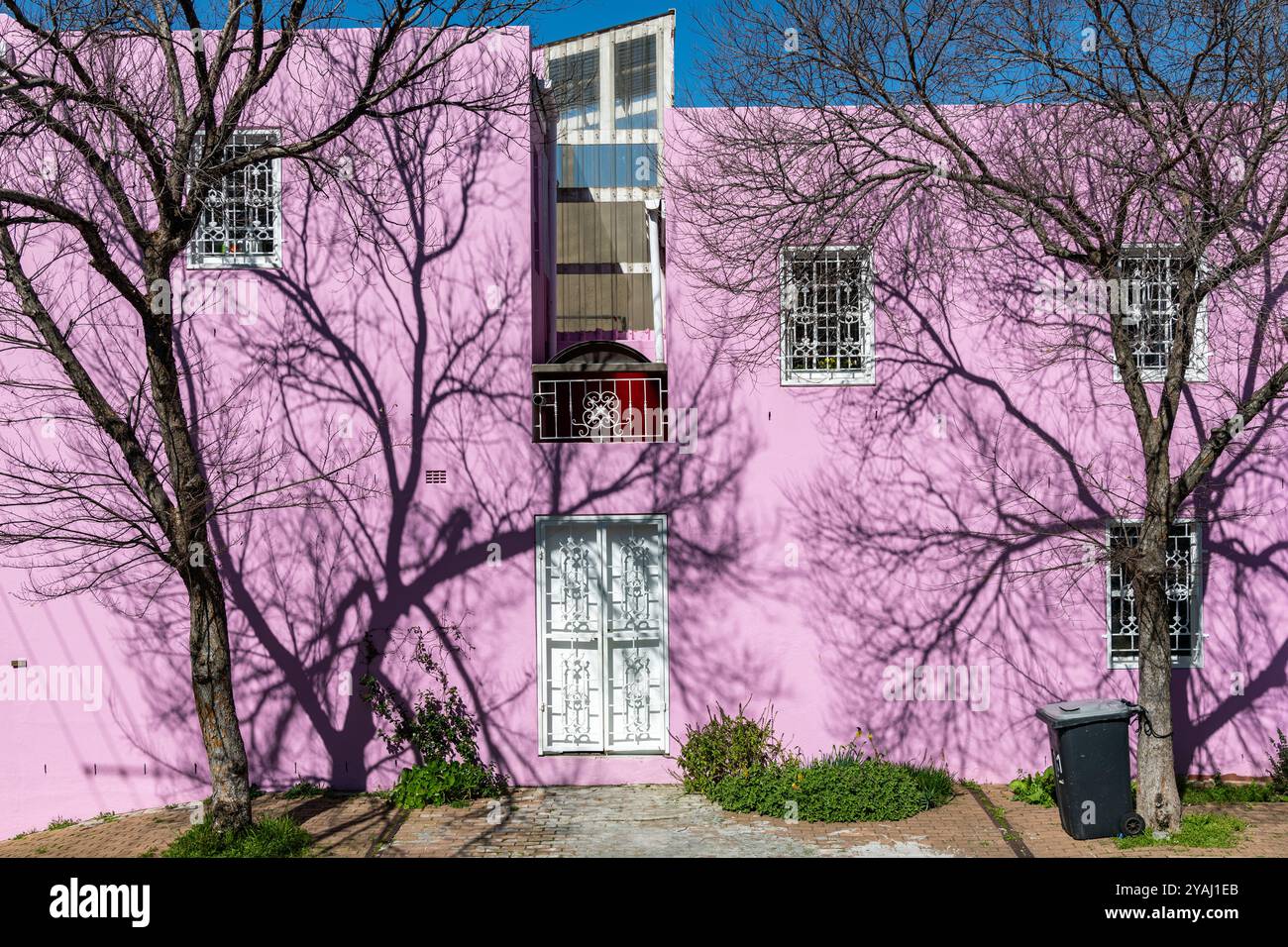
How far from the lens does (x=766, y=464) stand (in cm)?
892

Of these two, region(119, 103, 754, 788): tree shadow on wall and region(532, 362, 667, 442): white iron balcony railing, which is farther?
region(532, 362, 667, 442): white iron balcony railing

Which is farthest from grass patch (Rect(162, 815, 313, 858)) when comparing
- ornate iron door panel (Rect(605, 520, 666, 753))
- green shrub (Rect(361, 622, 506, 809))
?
ornate iron door panel (Rect(605, 520, 666, 753))

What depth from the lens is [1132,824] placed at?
7.46 meters

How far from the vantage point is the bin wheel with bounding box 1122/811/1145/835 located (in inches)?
294

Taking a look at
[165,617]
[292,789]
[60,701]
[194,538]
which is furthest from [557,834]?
[60,701]

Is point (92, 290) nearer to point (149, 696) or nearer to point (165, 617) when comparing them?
point (165, 617)

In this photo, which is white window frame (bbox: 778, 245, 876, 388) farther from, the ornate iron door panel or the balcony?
the ornate iron door panel

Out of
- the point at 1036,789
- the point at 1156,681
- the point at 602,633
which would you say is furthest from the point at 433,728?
the point at 1156,681

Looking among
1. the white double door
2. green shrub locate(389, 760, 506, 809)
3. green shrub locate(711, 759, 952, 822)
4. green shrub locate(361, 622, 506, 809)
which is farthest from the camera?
the white double door

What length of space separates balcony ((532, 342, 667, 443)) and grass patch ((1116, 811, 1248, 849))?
4.79m

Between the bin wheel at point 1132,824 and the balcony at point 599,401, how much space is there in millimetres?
4650

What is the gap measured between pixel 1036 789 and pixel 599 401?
4.82 m

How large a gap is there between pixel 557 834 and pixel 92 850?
11.3ft

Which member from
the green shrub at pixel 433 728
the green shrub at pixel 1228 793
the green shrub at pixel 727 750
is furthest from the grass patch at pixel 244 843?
the green shrub at pixel 1228 793
